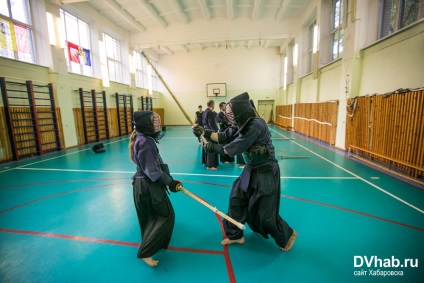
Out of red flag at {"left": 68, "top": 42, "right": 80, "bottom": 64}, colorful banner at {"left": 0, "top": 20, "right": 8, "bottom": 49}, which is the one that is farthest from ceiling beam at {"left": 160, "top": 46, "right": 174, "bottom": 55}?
colorful banner at {"left": 0, "top": 20, "right": 8, "bottom": 49}

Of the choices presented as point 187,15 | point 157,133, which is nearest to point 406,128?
point 157,133

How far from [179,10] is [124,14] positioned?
127 inches

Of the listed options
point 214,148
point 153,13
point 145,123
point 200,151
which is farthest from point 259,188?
point 153,13

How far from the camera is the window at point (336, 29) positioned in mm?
9047

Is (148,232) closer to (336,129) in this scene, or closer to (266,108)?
(336,129)

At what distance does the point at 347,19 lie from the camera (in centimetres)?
750

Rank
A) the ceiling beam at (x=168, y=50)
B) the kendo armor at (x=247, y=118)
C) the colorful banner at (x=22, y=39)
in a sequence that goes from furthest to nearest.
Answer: the ceiling beam at (x=168, y=50), the colorful banner at (x=22, y=39), the kendo armor at (x=247, y=118)

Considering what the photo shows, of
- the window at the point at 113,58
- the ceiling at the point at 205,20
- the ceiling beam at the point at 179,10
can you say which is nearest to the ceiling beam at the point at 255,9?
the ceiling at the point at 205,20

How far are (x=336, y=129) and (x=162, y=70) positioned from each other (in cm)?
1831

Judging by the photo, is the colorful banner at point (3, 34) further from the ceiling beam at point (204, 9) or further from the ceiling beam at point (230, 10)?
the ceiling beam at point (230, 10)

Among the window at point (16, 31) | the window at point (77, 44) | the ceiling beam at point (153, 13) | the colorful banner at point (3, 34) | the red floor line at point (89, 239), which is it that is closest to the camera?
the red floor line at point (89, 239)

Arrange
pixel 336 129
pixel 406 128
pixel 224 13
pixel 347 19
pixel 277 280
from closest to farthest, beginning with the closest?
pixel 277 280 < pixel 406 128 < pixel 347 19 < pixel 336 129 < pixel 224 13

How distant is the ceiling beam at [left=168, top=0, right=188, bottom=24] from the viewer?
11.3 metres

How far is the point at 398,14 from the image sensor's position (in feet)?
18.8
